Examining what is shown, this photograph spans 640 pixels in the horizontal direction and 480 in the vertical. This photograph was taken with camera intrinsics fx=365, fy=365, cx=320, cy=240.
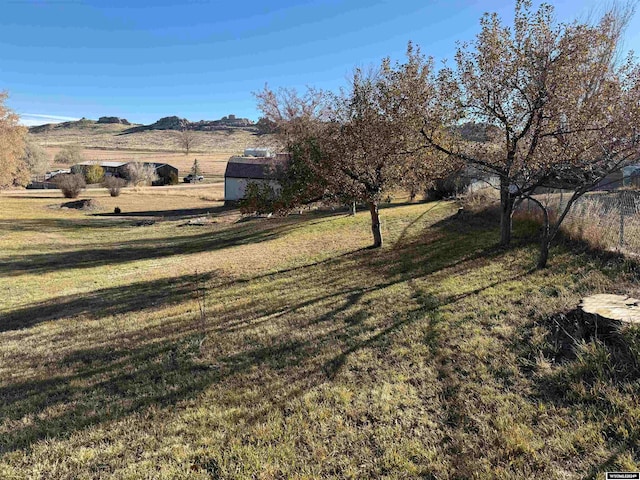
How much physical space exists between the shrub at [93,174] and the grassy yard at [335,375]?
73.3m

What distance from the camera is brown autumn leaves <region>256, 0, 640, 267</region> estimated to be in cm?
839

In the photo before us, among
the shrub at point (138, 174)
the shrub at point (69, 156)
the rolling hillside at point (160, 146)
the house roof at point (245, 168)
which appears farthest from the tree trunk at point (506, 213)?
the shrub at point (69, 156)

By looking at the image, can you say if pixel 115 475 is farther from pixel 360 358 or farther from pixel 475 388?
pixel 475 388

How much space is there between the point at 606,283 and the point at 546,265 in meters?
1.72

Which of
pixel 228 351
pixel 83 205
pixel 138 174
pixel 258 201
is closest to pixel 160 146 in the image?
pixel 138 174

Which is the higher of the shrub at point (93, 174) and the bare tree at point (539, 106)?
the shrub at point (93, 174)

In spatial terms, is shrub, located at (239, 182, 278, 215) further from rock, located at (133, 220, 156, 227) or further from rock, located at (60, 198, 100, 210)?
rock, located at (60, 198, 100, 210)

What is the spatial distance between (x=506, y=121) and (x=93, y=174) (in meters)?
83.3

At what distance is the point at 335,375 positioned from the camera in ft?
17.6

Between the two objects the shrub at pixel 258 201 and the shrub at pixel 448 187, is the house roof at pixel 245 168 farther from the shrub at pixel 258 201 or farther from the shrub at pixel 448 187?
the shrub at pixel 258 201

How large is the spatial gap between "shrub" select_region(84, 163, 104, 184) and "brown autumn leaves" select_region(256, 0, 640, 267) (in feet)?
252

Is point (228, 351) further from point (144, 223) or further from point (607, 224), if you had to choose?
point (144, 223)

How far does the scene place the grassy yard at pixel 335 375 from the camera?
3.68 meters

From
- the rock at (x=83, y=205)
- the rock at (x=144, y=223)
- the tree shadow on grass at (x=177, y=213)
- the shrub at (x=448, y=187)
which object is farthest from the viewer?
the rock at (x=83, y=205)
